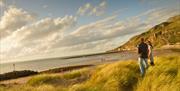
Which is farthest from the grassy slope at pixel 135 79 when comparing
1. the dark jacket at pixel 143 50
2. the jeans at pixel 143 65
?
the dark jacket at pixel 143 50

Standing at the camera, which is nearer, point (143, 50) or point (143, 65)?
point (143, 65)

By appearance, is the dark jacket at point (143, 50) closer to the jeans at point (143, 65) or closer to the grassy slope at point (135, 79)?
the jeans at point (143, 65)

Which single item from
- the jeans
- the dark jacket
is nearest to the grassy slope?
the jeans

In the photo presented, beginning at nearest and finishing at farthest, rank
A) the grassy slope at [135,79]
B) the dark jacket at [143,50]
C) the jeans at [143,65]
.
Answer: the grassy slope at [135,79]
the jeans at [143,65]
the dark jacket at [143,50]

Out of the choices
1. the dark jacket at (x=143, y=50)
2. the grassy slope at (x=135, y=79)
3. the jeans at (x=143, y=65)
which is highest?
the dark jacket at (x=143, y=50)

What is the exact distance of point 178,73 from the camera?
41.8ft

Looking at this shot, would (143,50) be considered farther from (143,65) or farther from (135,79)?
(135,79)

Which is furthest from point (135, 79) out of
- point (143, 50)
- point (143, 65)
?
point (143, 50)

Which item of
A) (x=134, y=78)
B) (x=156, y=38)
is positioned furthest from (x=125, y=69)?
(x=156, y=38)

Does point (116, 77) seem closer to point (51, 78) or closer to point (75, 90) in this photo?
point (75, 90)

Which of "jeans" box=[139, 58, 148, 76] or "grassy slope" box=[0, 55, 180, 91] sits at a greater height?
"jeans" box=[139, 58, 148, 76]

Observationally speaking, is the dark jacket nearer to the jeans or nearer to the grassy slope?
the jeans

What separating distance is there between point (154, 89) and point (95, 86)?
11.5 feet

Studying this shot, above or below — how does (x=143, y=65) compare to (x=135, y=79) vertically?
above
